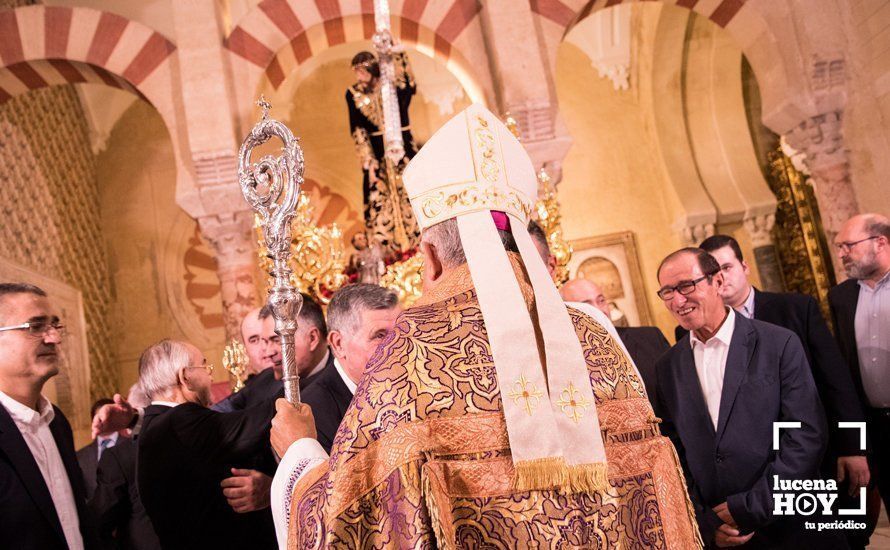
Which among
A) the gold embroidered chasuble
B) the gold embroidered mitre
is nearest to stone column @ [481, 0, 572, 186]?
the gold embroidered mitre

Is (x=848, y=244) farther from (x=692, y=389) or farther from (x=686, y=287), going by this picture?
(x=692, y=389)

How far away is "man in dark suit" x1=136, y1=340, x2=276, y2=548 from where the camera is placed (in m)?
2.60

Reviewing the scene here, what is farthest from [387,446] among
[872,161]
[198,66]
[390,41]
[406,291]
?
[872,161]

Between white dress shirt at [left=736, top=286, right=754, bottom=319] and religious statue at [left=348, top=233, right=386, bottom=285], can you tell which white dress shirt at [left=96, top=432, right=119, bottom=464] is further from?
white dress shirt at [left=736, top=286, right=754, bottom=319]

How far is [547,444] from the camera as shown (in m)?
1.66

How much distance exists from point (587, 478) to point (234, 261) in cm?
539

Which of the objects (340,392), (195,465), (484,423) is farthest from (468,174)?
(195,465)

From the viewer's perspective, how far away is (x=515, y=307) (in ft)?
5.72

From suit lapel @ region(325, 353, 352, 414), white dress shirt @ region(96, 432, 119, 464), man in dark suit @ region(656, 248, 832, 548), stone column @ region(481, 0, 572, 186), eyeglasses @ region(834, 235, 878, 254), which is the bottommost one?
man in dark suit @ region(656, 248, 832, 548)

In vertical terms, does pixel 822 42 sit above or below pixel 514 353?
above

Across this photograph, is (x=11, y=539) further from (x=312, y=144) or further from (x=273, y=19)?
(x=312, y=144)

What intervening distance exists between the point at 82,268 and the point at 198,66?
4.15 meters

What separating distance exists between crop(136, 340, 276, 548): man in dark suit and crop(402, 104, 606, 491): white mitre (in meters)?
1.16

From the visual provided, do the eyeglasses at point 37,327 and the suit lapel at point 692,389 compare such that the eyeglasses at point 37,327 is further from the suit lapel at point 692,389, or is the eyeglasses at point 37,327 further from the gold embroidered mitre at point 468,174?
the suit lapel at point 692,389
